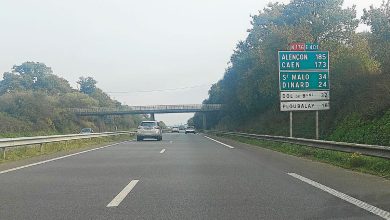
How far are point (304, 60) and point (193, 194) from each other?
16.1 meters

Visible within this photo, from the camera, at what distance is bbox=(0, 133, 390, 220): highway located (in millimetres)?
6102

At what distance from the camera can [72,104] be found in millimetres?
103250

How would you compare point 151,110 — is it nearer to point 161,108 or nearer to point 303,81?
point 161,108

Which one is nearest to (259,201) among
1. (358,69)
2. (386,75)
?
(386,75)

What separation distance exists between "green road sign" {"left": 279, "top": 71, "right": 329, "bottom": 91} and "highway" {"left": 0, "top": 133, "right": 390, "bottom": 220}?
10.5 m

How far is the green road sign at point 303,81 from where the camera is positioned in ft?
71.8

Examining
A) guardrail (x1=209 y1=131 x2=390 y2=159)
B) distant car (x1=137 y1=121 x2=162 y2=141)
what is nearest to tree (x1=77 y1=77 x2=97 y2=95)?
distant car (x1=137 y1=121 x2=162 y2=141)

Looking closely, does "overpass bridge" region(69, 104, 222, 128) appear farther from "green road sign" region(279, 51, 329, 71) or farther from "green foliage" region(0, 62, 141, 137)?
"green road sign" region(279, 51, 329, 71)

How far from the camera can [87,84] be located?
171 m

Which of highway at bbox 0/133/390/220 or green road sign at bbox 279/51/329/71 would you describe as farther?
green road sign at bbox 279/51/329/71

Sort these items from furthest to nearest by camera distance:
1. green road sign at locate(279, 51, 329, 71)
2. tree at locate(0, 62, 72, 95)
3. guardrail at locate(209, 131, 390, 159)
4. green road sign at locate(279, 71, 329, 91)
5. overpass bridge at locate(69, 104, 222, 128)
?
1. tree at locate(0, 62, 72, 95)
2. overpass bridge at locate(69, 104, 222, 128)
3. green road sign at locate(279, 51, 329, 71)
4. green road sign at locate(279, 71, 329, 91)
5. guardrail at locate(209, 131, 390, 159)

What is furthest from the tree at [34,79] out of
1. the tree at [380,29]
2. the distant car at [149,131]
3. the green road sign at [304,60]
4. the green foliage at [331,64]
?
the green road sign at [304,60]

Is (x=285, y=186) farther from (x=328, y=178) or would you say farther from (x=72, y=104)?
(x=72, y=104)

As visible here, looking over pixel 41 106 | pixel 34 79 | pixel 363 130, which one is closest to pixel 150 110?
pixel 41 106
